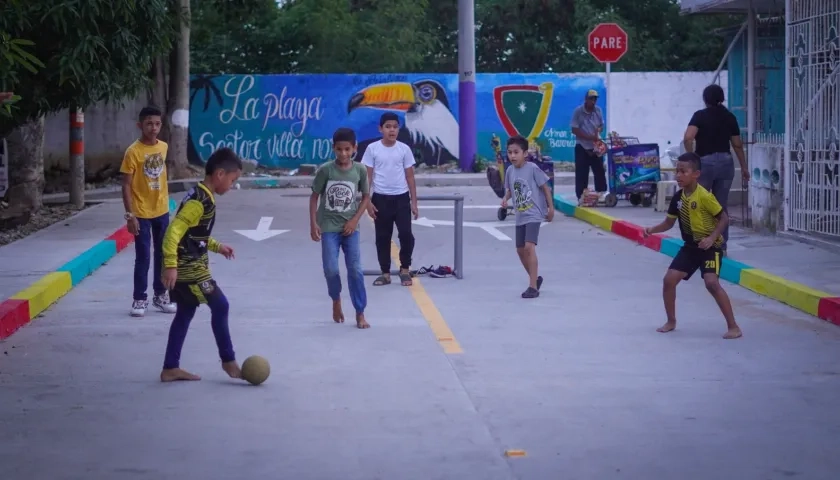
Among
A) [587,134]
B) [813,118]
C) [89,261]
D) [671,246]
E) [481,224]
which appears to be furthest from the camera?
[587,134]

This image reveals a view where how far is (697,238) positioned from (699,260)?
165mm

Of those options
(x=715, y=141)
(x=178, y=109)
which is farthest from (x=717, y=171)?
(x=178, y=109)

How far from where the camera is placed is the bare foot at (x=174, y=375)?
315 inches

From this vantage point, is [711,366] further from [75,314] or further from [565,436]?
[75,314]

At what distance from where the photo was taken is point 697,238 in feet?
31.6

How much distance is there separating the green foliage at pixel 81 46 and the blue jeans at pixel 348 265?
5.86 m

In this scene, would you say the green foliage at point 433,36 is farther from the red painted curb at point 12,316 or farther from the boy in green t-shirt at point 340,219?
the boy in green t-shirt at point 340,219

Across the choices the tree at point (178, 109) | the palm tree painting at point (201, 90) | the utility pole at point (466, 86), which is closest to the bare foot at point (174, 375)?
the tree at point (178, 109)

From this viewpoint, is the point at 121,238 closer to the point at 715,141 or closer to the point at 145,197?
the point at 145,197

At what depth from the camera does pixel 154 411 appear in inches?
285

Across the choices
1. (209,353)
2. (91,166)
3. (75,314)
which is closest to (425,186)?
(91,166)

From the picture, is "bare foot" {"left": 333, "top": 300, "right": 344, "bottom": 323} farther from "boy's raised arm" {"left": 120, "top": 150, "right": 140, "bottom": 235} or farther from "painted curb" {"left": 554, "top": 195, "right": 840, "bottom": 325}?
"painted curb" {"left": 554, "top": 195, "right": 840, "bottom": 325}

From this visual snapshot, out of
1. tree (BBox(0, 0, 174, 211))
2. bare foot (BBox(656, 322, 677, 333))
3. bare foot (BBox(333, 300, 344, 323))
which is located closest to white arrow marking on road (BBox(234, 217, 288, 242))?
tree (BBox(0, 0, 174, 211))

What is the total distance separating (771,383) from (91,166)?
2197cm
